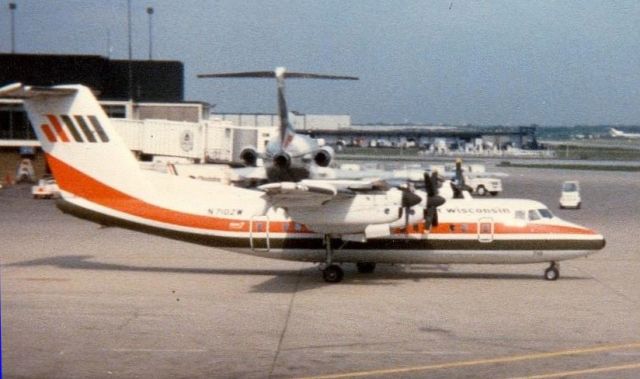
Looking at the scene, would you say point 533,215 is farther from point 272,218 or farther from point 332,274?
point 272,218

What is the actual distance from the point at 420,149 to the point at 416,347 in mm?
174214

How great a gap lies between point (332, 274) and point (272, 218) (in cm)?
285

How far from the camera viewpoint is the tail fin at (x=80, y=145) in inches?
1162

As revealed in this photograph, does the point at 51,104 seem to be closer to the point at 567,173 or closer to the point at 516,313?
the point at 516,313

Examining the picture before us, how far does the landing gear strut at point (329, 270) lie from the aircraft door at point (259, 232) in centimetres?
206

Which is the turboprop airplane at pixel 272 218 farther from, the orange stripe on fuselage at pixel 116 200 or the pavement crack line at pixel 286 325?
the pavement crack line at pixel 286 325

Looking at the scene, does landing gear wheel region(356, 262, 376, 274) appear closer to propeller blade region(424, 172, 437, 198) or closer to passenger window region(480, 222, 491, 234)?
propeller blade region(424, 172, 437, 198)

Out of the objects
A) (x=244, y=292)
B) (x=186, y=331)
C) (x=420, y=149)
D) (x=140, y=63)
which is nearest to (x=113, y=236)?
(x=244, y=292)

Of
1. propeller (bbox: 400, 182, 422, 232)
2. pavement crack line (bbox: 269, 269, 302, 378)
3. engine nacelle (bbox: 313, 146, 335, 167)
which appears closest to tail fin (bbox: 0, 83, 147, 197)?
pavement crack line (bbox: 269, 269, 302, 378)

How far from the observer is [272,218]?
98.4 ft

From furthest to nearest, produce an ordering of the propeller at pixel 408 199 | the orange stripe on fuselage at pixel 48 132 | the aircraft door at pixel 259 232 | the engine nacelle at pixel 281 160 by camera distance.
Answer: the engine nacelle at pixel 281 160 < the aircraft door at pixel 259 232 < the orange stripe on fuselage at pixel 48 132 < the propeller at pixel 408 199

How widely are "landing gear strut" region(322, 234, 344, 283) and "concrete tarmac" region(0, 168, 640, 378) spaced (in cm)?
38

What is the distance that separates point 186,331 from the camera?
20938 mm

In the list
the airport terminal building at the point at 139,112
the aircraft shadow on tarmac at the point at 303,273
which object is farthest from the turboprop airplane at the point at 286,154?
the airport terminal building at the point at 139,112
